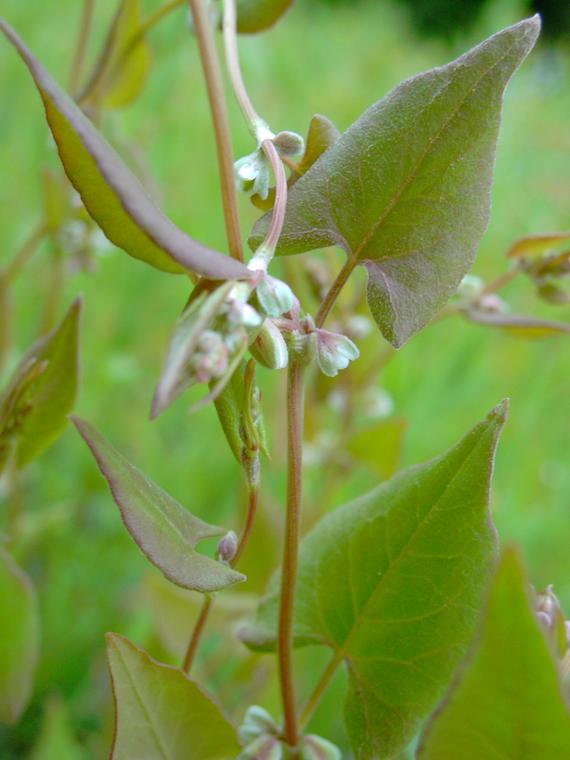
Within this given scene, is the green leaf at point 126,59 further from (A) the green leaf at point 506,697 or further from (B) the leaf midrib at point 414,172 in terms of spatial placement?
(A) the green leaf at point 506,697

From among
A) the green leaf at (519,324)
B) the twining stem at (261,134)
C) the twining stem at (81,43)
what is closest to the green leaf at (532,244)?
the green leaf at (519,324)

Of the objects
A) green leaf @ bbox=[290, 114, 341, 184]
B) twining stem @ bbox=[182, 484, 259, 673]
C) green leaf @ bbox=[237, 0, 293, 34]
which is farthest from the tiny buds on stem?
green leaf @ bbox=[237, 0, 293, 34]

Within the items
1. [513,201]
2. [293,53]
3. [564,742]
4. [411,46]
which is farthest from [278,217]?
[411,46]

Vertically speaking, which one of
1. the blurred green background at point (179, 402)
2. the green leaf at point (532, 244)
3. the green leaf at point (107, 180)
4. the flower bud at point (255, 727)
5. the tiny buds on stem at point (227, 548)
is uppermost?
the green leaf at point (107, 180)

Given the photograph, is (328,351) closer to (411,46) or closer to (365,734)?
(365,734)

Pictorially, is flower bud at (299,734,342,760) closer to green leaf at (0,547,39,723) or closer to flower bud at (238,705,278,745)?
flower bud at (238,705,278,745)

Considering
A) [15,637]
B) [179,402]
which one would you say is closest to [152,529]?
[15,637]
